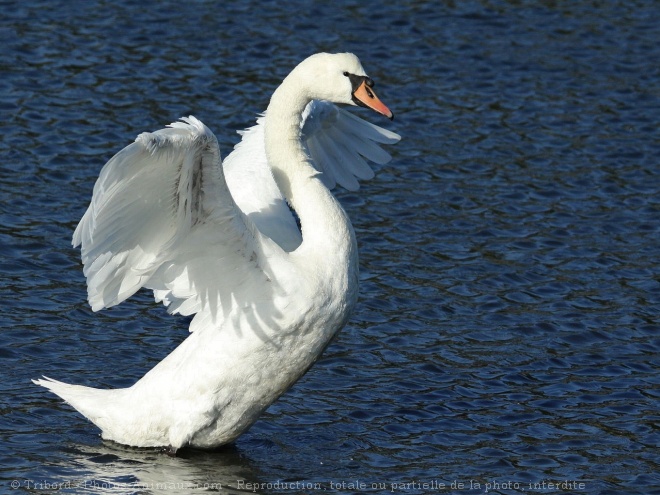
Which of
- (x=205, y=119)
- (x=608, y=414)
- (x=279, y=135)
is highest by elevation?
(x=279, y=135)

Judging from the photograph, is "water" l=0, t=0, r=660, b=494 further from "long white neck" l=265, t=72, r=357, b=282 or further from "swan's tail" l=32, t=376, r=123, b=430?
"long white neck" l=265, t=72, r=357, b=282

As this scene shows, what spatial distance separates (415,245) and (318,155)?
2708mm

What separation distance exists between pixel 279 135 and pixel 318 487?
2.49 m

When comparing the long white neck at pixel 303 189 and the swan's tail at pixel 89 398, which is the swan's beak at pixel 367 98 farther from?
the swan's tail at pixel 89 398

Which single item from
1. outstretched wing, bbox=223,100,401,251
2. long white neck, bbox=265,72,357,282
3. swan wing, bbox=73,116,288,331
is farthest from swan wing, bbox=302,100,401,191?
swan wing, bbox=73,116,288,331

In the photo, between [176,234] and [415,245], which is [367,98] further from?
[415,245]

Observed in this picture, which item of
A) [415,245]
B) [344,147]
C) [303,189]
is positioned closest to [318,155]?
[344,147]

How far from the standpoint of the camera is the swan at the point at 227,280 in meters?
8.99

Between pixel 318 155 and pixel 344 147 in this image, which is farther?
pixel 344 147

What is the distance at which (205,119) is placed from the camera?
16.3m

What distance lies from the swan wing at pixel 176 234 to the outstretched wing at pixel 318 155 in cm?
131

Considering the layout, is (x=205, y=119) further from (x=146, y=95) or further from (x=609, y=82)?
(x=609, y=82)

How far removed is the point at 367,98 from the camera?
374 inches

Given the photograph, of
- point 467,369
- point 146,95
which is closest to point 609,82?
point 146,95
